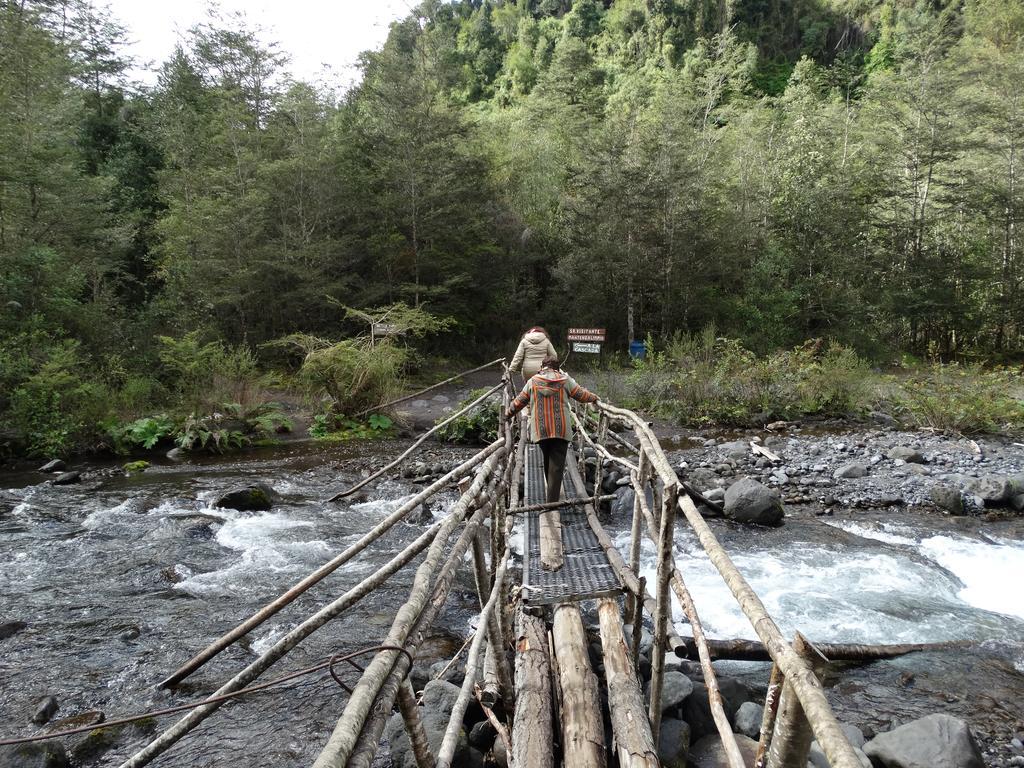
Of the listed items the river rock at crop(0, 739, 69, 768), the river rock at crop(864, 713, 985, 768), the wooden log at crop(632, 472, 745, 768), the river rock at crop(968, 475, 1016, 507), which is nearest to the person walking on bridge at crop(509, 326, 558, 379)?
the wooden log at crop(632, 472, 745, 768)

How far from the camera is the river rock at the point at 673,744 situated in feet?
9.22

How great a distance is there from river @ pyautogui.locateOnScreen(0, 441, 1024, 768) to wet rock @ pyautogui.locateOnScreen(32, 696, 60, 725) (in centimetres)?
6

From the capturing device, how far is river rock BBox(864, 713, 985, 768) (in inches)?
112

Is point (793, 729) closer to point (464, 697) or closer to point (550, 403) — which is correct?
point (464, 697)

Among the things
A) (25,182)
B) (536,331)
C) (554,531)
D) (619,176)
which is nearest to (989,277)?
(619,176)

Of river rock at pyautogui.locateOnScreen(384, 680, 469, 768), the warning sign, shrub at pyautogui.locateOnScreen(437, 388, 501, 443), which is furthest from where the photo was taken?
shrub at pyautogui.locateOnScreen(437, 388, 501, 443)

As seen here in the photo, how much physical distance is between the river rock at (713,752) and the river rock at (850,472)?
7193mm

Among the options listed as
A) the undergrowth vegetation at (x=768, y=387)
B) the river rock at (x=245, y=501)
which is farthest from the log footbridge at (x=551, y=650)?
the undergrowth vegetation at (x=768, y=387)

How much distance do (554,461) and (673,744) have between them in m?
2.45

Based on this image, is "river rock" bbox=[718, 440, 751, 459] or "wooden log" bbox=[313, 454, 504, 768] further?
"river rock" bbox=[718, 440, 751, 459]

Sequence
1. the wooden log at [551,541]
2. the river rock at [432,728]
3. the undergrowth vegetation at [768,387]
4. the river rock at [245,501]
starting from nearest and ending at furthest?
1. the river rock at [432,728]
2. the wooden log at [551,541]
3. the river rock at [245,501]
4. the undergrowth vegetation at [768,387]

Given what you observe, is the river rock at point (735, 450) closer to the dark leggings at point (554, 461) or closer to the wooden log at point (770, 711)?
the dark leggings at point (554, 461)

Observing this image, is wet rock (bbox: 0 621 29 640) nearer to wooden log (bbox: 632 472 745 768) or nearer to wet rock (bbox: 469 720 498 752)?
wet rock (bbox: 469 720 498 752)

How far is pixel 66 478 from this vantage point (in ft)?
30.9
